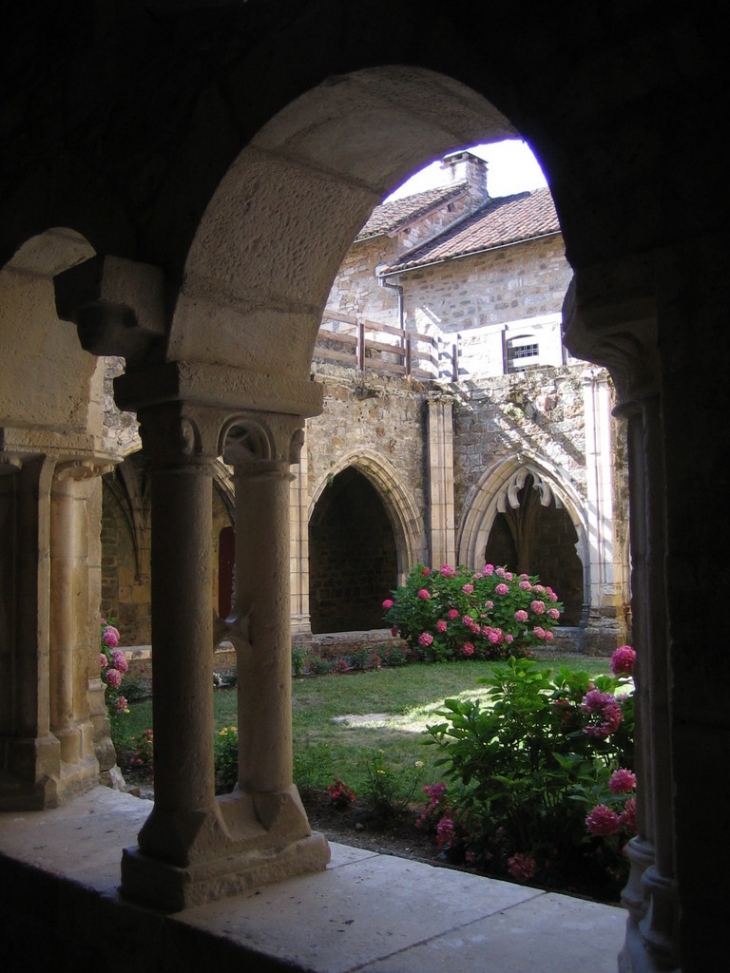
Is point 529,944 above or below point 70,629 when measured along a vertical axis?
below

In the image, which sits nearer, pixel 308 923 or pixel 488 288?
pixel 308 923

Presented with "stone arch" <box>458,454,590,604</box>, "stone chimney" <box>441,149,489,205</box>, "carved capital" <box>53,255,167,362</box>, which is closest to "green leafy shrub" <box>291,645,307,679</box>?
"stone arch" <box>458,454,590,604</box>

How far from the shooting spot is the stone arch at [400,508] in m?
12.6

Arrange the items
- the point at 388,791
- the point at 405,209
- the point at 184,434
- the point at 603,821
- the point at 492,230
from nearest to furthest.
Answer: the point at 184,434 → the point at 603,821 → the point at 388,791 → the point at 492,230 → the point at 405,209

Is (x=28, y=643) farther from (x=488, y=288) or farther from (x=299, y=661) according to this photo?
(x=488, y=288)

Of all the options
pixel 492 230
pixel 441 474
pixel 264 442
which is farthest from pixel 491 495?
pixel 264 442

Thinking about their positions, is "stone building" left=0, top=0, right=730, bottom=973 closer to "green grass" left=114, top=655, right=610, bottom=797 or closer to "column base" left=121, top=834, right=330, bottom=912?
"column base" left=121, top=834, right=330, bottom=912

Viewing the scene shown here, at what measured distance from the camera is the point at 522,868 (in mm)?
3166

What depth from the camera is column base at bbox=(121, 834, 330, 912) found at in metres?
2.32

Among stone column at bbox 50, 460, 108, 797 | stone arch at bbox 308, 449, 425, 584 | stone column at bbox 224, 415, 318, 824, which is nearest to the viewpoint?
stone column at bbox 224, 415, 318, 824

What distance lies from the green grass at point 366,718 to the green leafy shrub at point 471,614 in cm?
33

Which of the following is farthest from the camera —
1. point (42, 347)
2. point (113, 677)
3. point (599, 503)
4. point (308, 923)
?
point (599, 503)

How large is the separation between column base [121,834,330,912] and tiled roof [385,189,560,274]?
12.8 meters

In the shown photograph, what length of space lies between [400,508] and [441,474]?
77cm
